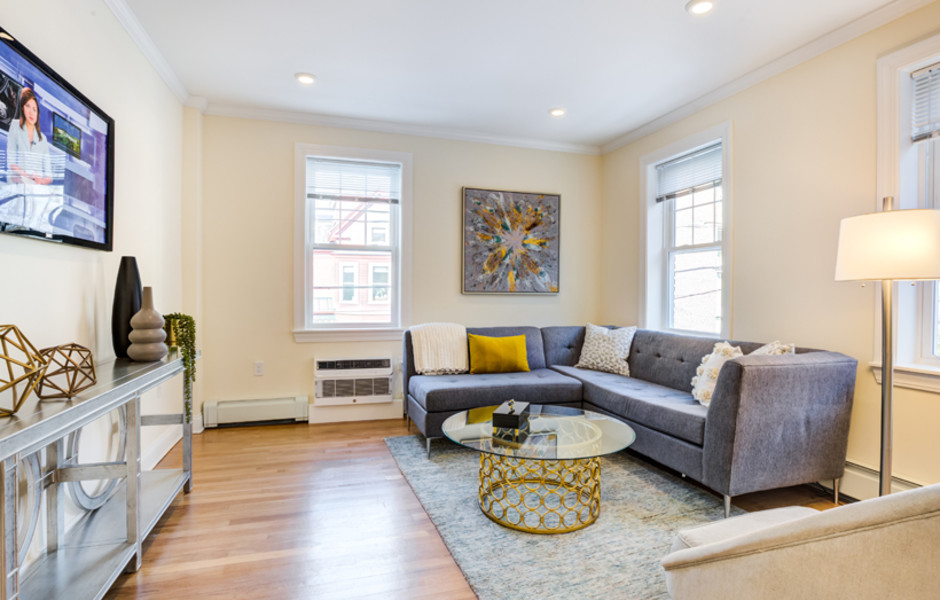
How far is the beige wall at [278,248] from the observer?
3.95 m

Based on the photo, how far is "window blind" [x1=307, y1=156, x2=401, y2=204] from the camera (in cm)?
421

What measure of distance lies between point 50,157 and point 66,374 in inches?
36.2

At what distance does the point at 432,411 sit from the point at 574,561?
151cm

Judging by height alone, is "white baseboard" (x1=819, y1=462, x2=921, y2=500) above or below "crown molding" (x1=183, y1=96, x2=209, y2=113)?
below

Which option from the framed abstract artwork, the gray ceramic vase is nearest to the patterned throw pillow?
the framed abstract artwork

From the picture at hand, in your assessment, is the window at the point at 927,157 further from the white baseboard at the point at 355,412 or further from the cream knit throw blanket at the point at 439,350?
the white baseboard at the point at 355,412

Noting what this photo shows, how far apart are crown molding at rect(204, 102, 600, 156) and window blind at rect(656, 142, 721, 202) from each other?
3.32ft

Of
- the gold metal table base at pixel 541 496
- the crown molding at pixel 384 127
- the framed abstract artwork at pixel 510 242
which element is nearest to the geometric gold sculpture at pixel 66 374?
the gold metal table base at pixel 541 496

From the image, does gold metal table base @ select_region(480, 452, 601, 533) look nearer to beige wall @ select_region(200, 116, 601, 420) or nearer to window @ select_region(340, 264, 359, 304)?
beige wall @ select_region(200, 116, 601, 420)

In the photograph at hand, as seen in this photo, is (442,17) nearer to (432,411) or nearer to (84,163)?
(84,163)

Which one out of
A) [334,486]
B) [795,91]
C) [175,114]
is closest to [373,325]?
[334,486]

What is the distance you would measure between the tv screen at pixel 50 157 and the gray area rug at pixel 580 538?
2.08 m

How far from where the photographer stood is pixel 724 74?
128 inches

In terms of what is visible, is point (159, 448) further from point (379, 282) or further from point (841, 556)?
point (841, 556)
